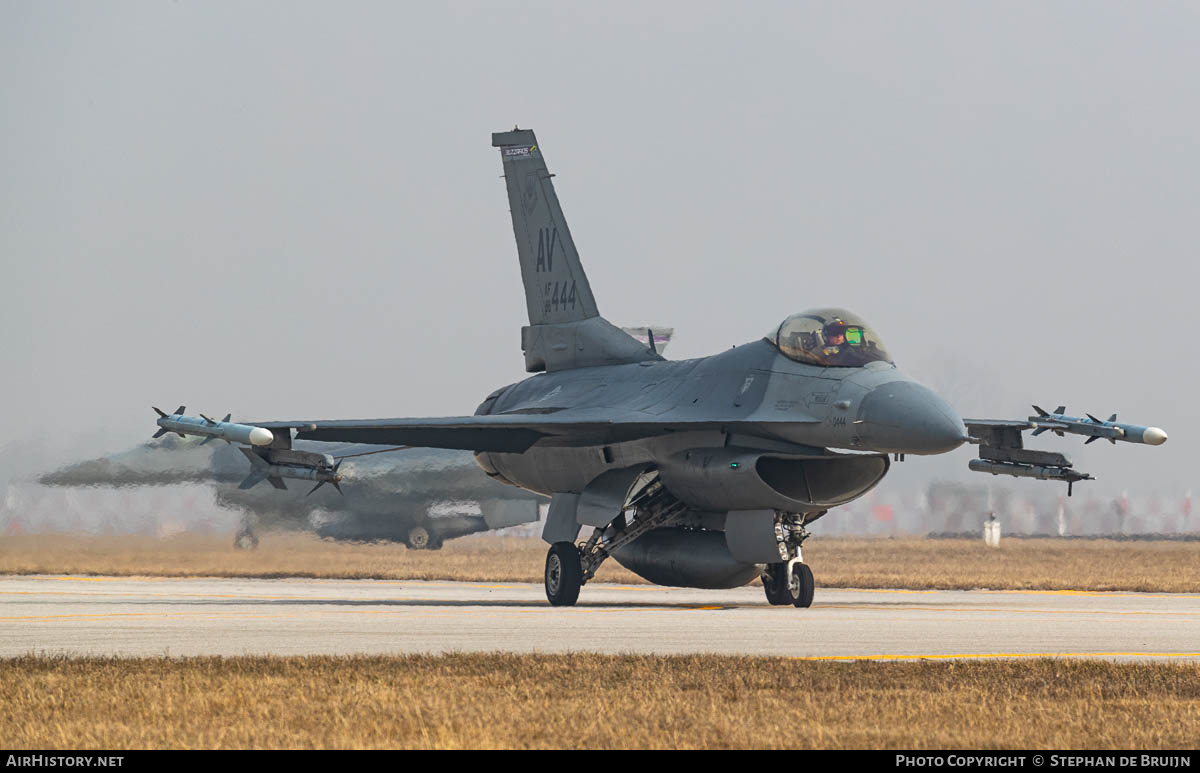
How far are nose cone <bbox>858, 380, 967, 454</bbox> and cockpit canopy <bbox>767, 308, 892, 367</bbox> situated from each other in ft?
3.30

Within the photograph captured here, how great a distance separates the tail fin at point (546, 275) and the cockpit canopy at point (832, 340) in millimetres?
5416

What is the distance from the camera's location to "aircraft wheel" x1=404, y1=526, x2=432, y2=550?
4734cm

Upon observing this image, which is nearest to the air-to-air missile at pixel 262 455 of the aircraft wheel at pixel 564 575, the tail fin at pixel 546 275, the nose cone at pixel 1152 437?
the aircraft wheel at pixel 564 575

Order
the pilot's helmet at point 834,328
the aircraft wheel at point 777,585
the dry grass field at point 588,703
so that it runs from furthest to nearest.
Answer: the aircraft wheel at point 777,585, the pilot's helmet at point 834,328, the dry grass field at point 588,703

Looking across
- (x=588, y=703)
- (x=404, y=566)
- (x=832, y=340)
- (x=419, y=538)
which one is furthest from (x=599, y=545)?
(x=419, y=538)

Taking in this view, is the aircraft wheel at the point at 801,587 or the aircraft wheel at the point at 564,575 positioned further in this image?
the aircraft wheel at the point at 564,575

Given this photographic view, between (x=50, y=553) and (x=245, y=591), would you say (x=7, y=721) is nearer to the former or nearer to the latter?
(x=245, y=591)

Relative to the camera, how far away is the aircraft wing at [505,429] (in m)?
23.3

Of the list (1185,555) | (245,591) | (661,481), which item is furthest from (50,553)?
(1185,555)

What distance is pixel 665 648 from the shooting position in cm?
1519

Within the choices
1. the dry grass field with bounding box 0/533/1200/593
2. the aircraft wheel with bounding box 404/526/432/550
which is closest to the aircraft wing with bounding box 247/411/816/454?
the dry grass field with bounding box 0/533/1200/593

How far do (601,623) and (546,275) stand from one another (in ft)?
36.1

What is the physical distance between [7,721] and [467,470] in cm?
3047

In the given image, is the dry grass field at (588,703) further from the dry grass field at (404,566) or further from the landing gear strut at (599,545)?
the dry grass field at (404,566)
